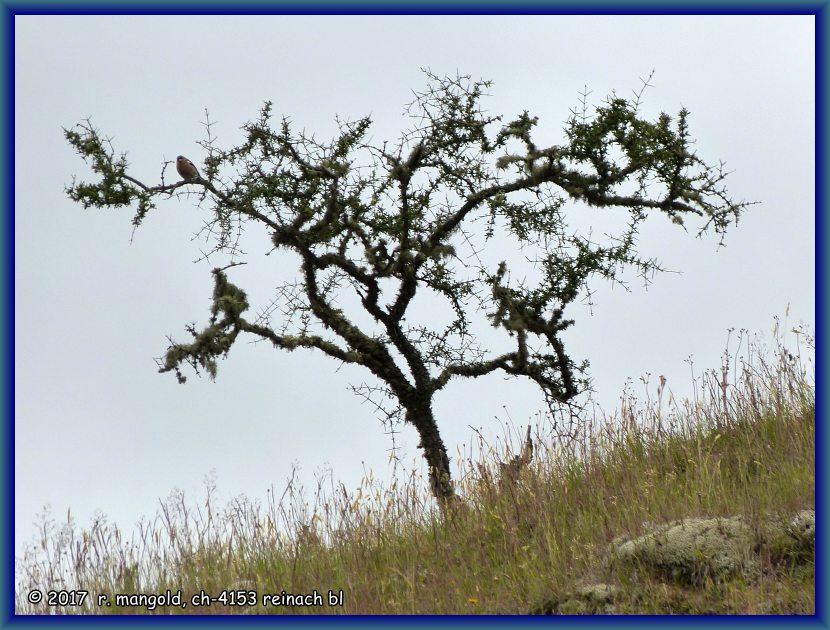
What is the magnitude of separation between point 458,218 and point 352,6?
325cm

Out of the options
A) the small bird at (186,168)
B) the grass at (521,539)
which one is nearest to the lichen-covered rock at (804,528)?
the grass at (521,539)

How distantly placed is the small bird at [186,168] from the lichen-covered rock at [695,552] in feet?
18.8

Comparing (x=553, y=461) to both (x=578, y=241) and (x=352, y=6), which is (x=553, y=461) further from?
(x=352, y=6)

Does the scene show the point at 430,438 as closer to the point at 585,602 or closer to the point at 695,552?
the point at 585,602

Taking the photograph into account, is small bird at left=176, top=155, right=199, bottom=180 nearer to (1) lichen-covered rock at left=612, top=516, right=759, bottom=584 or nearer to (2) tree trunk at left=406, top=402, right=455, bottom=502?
(2) tree trunk at left=406, top=402, right=455, bottom=502

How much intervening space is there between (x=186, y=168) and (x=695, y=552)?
6.26m

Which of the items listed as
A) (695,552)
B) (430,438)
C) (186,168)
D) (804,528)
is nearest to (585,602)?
(695,552)

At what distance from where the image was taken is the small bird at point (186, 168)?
9.87m

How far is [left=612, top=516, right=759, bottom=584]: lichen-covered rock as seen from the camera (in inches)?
291

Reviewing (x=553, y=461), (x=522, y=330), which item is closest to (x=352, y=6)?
(x=522, y=330)

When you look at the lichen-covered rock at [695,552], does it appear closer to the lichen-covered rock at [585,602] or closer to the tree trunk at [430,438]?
the lichen-covered rock at [585,602]

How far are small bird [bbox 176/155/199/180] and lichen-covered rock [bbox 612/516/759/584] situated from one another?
5.73 meters

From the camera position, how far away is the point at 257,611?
25.3 ft

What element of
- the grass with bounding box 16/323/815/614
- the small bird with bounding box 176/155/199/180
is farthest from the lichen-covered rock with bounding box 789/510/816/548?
the small bird with bounding box 176/155/199/180
